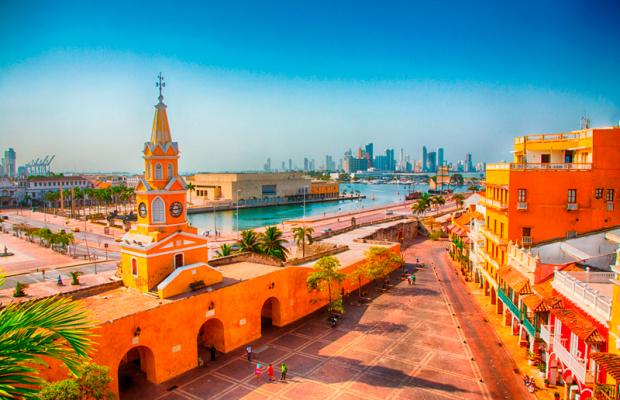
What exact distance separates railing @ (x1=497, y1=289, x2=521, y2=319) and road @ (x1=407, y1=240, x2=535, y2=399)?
205cm

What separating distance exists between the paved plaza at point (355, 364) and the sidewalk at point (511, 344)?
256 cm

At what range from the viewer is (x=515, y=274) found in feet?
91.4

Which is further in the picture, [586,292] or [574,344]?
[574,344]

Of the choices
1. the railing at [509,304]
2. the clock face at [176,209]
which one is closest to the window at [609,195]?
the railing at [509,304]

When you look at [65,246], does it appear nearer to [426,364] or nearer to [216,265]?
[216,265]

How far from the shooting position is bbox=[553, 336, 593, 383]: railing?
18.0 meters

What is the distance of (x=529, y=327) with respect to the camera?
2538cm

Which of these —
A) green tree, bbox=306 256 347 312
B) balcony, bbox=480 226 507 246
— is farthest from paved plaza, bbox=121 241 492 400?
balcony, bbox=480 226 507 246

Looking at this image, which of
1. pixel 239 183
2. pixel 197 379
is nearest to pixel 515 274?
pixel 197 379

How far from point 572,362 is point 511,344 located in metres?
8.78

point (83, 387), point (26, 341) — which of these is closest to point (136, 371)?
point (83, 387)

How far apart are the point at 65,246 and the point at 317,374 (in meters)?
52.6

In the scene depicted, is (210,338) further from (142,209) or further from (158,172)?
(158,172)

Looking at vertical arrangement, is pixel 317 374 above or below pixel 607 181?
→ below
